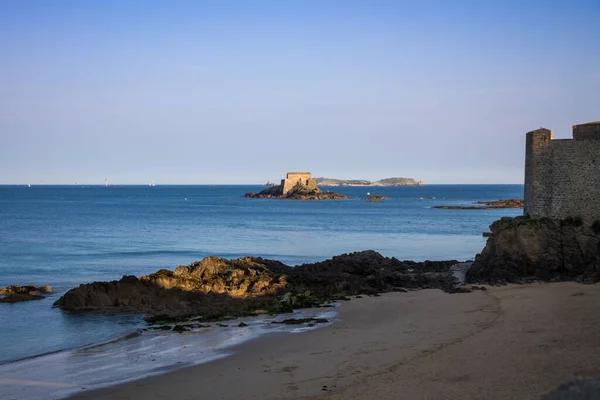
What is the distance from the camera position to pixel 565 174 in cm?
2202

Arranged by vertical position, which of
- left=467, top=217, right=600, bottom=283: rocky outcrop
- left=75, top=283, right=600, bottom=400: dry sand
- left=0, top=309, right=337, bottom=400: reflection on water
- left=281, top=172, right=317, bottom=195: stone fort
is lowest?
left=0, top=309, right=337, bottom=400: reflection on water

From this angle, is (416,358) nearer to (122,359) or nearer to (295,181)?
(122,359)

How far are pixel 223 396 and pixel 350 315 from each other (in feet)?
25.5

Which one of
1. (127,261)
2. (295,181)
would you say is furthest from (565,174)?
(295,181)

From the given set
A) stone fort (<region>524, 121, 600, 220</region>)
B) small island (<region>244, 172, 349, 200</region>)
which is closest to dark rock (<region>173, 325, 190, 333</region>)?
stone fort (<region>524, 121, 600, 220</region>)

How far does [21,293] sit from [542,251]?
18207mm

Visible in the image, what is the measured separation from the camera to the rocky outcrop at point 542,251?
21.4m

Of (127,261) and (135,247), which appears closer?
(127,261)

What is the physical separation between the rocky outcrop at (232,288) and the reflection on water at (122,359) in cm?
241

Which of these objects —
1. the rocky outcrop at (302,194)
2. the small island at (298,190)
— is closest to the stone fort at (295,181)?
the small island at (298,190)

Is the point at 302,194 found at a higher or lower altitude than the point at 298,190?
lower

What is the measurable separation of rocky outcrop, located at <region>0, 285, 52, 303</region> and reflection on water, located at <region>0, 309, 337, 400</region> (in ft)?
23.9

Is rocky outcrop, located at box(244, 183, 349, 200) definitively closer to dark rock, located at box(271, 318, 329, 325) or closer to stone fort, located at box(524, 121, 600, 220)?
stone fort, located at box(524, 121, 600, 220)

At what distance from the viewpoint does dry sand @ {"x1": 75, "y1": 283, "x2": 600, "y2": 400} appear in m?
10.7
